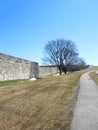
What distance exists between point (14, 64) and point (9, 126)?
2739 cm

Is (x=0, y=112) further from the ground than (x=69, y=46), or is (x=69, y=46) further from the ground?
(x=69, y=46)

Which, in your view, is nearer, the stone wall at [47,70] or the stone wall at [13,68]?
the stone wall at [13,68]

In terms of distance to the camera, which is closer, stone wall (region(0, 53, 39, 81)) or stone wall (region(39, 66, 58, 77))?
stone wall (region(0, 53, 39, 81))

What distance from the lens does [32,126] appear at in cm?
571

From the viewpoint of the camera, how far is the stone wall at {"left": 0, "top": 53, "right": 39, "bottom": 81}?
2925cm

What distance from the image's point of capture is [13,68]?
3234 cm

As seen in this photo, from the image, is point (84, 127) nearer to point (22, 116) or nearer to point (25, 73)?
point (22, 116)

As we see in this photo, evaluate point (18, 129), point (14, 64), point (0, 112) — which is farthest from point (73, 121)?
point (14, 64)

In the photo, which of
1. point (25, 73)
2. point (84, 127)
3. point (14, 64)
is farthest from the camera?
point (25, 73)

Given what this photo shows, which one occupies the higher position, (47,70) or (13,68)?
(13,68)

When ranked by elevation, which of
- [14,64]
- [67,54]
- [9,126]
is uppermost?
[67,54]

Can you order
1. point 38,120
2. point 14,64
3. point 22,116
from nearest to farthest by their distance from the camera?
point 38,120 < point 22,116 < point 14,64

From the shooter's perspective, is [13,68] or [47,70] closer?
[13,68]

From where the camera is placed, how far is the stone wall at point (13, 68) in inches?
1152
